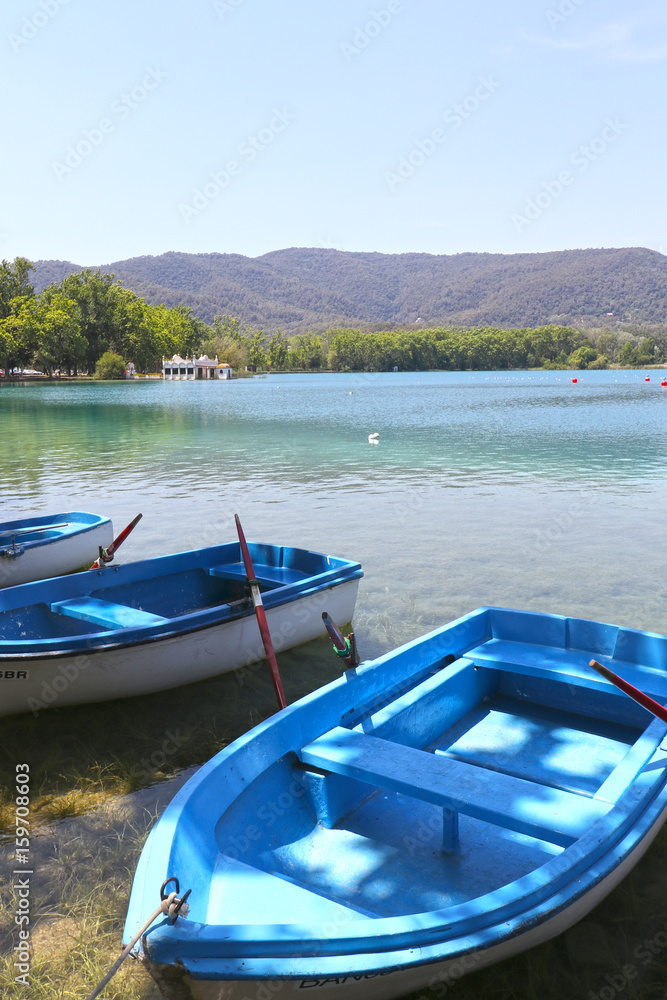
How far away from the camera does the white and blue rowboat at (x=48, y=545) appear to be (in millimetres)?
8070

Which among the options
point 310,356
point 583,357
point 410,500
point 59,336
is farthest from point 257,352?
point 410,500

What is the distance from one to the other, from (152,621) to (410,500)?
8.83 m

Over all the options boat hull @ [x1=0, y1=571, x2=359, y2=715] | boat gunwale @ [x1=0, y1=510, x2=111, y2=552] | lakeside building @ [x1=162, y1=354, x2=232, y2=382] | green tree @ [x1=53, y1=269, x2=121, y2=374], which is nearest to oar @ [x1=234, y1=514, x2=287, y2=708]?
boat hull @ [x1=0, y1=571, x2=359, y2=715]

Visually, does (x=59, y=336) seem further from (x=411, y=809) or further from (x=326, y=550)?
(x=411, y=809)

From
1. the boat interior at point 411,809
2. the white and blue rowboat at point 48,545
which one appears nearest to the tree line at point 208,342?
the white and blue rowboat at point 48,545

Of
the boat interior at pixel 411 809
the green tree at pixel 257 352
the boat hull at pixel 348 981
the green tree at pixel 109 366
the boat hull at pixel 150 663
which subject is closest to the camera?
the boat hull at pixel 348 981

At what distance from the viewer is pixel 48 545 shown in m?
8.37

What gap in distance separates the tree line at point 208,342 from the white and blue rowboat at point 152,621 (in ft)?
270

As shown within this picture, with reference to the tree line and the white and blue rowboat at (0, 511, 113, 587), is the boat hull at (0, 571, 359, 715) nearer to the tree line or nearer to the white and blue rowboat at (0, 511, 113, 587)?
the white and blue rowboat at (0, 511, 113, 587)

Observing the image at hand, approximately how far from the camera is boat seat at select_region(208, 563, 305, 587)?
6941mm

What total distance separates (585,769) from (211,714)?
2.89 meters

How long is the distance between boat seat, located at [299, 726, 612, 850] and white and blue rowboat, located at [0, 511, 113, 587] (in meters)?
5.57

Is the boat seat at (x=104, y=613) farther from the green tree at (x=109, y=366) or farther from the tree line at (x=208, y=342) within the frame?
the green tree at (x=109, y=366)

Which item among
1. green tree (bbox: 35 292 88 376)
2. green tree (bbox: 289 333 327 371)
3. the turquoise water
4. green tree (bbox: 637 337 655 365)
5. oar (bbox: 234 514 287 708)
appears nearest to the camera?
oar (bbox: 234 514 287 708)
